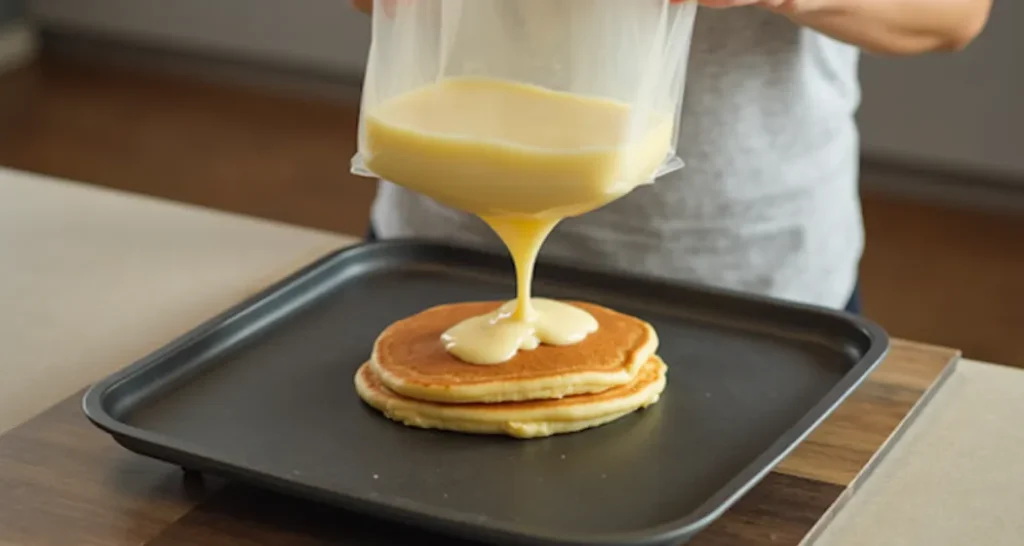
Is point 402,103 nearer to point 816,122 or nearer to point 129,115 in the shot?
point 816,122

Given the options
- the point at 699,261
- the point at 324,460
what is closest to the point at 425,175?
the point at 324,460

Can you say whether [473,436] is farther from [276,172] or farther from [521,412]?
[276,172]

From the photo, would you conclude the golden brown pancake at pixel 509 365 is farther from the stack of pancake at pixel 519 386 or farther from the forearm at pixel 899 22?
the forearm at pixel 899 22

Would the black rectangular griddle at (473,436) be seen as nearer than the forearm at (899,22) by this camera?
Yes

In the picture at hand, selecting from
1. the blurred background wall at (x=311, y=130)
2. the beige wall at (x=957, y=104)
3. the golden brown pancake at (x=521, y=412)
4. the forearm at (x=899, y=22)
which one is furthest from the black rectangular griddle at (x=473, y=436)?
the beige wall at (x=957, y=104)

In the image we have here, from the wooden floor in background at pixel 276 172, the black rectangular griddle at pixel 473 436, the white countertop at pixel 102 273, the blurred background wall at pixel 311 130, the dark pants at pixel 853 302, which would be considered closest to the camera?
the black rectangular griddle at pixel 473 436

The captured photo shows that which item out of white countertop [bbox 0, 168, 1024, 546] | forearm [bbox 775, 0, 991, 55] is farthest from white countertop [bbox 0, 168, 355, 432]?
forearm [bbox 775, 0, 991, 55]

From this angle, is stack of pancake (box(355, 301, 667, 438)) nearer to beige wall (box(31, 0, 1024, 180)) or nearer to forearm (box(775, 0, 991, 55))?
forearm (box(775, 0, 991, 55))
